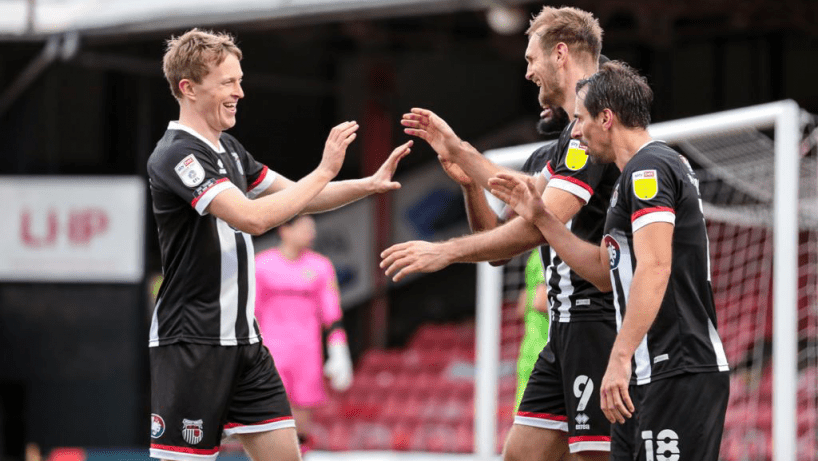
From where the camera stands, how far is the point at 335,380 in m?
9.64

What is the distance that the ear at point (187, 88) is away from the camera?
4.55 m

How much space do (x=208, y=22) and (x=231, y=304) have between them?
750 cm

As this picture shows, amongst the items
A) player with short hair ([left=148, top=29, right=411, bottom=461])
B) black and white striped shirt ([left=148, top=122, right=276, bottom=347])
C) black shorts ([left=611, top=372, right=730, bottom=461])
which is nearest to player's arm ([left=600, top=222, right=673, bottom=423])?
black shorts ([left=611, top=372, right=730, bottom=461])

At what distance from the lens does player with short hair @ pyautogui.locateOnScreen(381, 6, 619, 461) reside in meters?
4.32

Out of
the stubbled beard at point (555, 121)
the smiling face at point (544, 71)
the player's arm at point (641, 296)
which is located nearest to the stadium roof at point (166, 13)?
the stubbled beard at point (555, 121)

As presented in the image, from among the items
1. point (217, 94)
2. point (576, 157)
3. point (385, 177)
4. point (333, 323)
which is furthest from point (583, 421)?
point (333, 323)

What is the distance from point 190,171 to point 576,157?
142cm

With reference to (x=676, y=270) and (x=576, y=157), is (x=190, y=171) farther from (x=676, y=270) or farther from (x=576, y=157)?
(x=676, y=270)

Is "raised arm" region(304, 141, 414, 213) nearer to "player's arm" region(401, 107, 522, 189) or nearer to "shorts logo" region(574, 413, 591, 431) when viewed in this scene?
"player's arm" region(401, 107, 522, 189)

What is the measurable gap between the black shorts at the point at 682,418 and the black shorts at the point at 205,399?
1450mm

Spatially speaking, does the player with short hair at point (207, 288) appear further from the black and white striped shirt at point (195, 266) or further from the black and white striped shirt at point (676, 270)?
the black and white striped shirt at point (676, 270)

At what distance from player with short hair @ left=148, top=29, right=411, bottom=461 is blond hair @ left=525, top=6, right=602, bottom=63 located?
69 centimetres

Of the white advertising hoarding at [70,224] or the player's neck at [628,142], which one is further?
the white advertising hoarding at [70,224]

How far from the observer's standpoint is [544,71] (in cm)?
455
